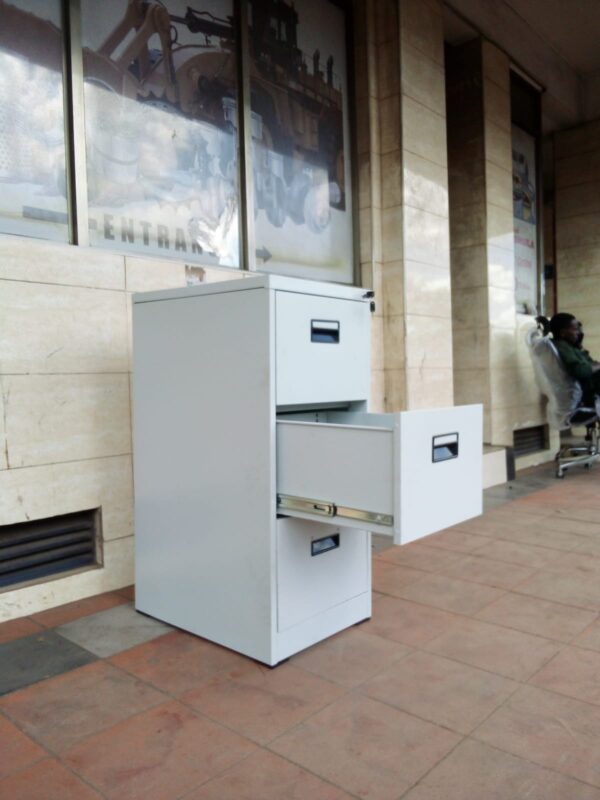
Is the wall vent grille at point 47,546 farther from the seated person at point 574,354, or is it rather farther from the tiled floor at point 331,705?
the seated person at point 574,354

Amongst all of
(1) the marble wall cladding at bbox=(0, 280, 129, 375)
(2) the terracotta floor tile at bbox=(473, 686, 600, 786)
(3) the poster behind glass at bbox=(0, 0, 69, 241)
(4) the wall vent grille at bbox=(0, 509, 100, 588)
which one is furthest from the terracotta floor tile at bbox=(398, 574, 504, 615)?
(3) the poster behind glass at bbox=(0, 0, 69, 241)

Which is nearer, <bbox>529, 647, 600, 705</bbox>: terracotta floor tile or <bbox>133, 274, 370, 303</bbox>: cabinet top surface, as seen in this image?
→ <bbox>529, 647, 600, 705</bbox>: terracotta floor tile

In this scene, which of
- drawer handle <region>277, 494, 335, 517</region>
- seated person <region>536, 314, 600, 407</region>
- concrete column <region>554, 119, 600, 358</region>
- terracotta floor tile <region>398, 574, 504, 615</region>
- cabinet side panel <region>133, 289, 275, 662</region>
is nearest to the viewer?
drawer handle <region>277, 494, 335, 517</region>

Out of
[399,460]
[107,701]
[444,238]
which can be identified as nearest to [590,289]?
[444,238]

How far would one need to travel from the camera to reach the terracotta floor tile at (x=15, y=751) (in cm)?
152

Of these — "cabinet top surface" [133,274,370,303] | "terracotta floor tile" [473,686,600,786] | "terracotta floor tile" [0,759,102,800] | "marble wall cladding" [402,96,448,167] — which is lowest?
"terracotta floor tile" [473,686,600,786]

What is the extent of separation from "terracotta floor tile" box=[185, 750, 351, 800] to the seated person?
445 cm

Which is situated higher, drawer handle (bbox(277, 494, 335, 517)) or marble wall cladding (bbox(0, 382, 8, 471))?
marble wall cladding (bbox(0, 382, 8, 471))

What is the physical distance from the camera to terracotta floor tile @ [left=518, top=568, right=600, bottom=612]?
8.33 ft

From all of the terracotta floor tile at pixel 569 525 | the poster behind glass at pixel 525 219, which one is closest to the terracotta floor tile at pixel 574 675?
the terracotta floor tile at pixel 569 525

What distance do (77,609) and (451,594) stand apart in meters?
1.51

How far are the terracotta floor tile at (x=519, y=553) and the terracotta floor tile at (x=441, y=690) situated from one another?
116 cm

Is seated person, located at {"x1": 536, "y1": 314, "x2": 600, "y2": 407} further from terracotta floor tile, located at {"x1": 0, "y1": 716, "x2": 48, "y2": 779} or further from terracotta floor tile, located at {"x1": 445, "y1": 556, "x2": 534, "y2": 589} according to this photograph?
terracotta floor tile, located at {"x1": 0, "y1": 716, "x2": 48, "y2": 779}

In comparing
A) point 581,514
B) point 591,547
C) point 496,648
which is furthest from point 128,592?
point 581,514
